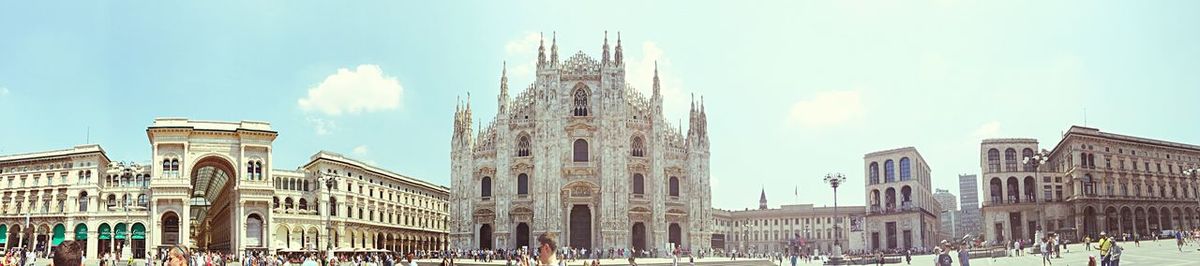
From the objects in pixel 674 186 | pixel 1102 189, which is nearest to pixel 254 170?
pixel 674 186

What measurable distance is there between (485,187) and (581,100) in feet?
32.1

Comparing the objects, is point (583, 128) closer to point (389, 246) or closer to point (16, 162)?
point (389, 246)

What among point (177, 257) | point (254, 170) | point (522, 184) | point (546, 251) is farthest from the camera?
point (522, 184)

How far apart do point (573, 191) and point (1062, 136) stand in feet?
135

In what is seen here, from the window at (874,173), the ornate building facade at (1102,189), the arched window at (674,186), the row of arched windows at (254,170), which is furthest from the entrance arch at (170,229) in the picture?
the ornate building facade at (1102,189)

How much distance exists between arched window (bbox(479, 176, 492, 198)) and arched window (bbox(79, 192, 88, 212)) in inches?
1097

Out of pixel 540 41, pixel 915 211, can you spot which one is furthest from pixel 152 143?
pixel 915 211

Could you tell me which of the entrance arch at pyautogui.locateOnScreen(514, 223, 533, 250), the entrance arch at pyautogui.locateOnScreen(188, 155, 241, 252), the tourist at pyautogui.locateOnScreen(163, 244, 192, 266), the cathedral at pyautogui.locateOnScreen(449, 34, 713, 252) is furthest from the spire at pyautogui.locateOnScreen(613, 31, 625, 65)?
the tourist at pyautogui.locateOnScreen(163, 244, 192, 266)

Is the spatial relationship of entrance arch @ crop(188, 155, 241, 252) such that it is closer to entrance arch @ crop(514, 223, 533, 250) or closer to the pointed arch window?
entrance arch @ crop(514, 223, 533, 250)

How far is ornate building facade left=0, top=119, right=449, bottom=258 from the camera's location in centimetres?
6284

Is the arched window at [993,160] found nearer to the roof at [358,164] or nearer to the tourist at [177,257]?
the roof at [358,164]

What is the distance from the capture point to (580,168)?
72438 millimetres

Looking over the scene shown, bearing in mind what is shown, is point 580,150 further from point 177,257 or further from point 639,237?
point 177,257

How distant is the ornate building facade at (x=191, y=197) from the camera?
62844 mm
